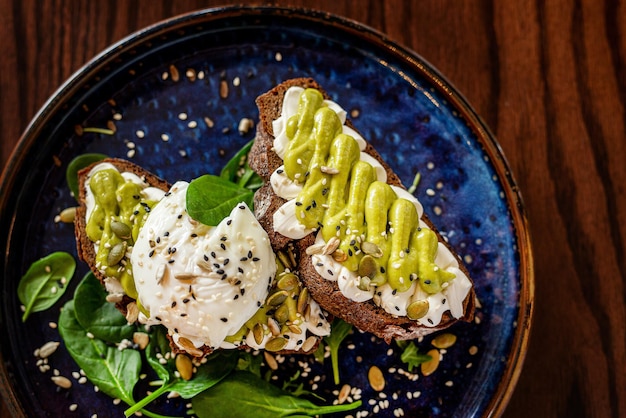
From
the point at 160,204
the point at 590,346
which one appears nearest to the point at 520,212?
the point at 590,346

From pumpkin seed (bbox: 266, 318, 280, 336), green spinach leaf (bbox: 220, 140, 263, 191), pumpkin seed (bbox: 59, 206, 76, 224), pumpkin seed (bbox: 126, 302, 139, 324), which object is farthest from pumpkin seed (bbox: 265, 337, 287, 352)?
pumpkin seed (bbox: 59, 206, 76, 224)

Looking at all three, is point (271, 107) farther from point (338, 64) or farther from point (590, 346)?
point (590, 346)

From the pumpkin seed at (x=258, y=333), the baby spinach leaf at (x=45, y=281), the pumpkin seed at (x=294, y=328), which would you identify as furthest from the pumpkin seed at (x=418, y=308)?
the baby spinach leaf at (x=45, y=281)

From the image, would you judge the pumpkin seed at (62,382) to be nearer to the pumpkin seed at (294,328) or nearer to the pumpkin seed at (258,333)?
the pumpkin seed at (258,333)

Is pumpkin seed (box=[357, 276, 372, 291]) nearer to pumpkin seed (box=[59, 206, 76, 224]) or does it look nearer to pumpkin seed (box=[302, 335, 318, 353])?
pumpkin seed (box=[302, 335, 318, 353])

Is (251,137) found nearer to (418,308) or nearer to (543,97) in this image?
(418,308)
